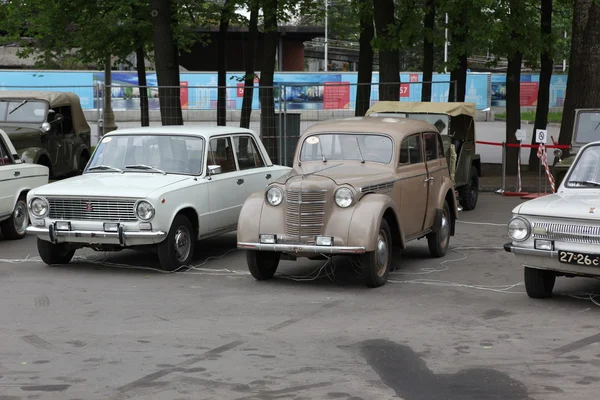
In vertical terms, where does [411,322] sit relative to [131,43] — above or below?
below

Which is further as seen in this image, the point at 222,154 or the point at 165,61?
the point at 165,61

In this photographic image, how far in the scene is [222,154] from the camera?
13.2 m

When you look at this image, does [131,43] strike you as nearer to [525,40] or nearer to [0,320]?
[525,40]

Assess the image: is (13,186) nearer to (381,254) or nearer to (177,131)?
(177,131)

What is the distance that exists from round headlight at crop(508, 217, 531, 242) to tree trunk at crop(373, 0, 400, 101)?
1209 centimetres

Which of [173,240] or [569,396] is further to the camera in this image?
[173,240]

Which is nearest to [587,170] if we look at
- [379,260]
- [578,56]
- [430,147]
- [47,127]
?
[379,260]

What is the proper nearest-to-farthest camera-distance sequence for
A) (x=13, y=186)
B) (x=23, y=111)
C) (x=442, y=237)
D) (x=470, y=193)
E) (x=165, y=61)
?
(x=442, y=237), (x=13, y=186), (x=470, y=193), (x=23, y=111), (x=165, y=61)

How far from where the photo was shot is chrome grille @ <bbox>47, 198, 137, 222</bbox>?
11.5 meters

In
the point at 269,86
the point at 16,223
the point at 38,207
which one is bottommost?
the point at 16,223

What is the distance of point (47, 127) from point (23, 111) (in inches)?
35.9

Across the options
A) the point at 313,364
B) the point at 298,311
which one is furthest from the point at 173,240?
the point at 313,364

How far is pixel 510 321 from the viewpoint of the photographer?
354 inches

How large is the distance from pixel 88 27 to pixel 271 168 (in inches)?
607
